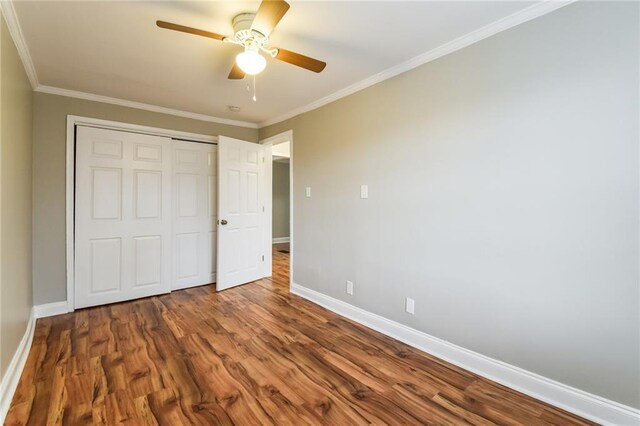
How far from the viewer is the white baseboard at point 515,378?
1.56 metres

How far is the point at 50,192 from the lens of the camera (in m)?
3.04

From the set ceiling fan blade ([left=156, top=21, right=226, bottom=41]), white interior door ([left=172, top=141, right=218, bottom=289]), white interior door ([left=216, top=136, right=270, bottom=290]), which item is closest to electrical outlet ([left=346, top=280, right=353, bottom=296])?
white interior door ([left=216, top=136, right=270, bottom=290])

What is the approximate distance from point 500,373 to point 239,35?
2.78 meters

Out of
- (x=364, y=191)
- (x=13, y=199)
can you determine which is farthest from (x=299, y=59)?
(x=13, y=199)

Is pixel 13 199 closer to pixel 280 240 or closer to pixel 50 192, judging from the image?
pixel 50 192

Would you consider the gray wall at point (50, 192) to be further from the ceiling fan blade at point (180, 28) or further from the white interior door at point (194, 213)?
the ceiling fan blade at point (180, 28)

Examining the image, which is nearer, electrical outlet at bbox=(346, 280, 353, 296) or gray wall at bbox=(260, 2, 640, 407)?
Answer: gray wall at bbox=(260, 2, 640, 407)

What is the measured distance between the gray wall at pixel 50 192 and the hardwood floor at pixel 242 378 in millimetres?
396

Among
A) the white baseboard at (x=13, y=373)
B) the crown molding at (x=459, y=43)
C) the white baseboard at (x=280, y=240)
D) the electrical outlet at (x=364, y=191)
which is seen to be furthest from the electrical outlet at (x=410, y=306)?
the white baseboard at (x=280, y=240)

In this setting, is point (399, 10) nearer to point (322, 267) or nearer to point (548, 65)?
point (548, 65)

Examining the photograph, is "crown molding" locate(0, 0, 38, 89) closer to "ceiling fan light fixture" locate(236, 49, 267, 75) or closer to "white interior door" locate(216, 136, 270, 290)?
"ceiling fan light fixture" locate(236, 49, 267, 75)

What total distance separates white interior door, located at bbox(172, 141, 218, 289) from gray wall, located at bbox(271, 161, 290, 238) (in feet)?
13.4

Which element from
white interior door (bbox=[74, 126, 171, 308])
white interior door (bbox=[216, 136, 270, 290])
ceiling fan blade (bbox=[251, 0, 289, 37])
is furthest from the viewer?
white interior door (bbox=[216, 136, 270, 290])

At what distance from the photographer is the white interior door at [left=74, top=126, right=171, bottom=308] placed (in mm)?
3215
